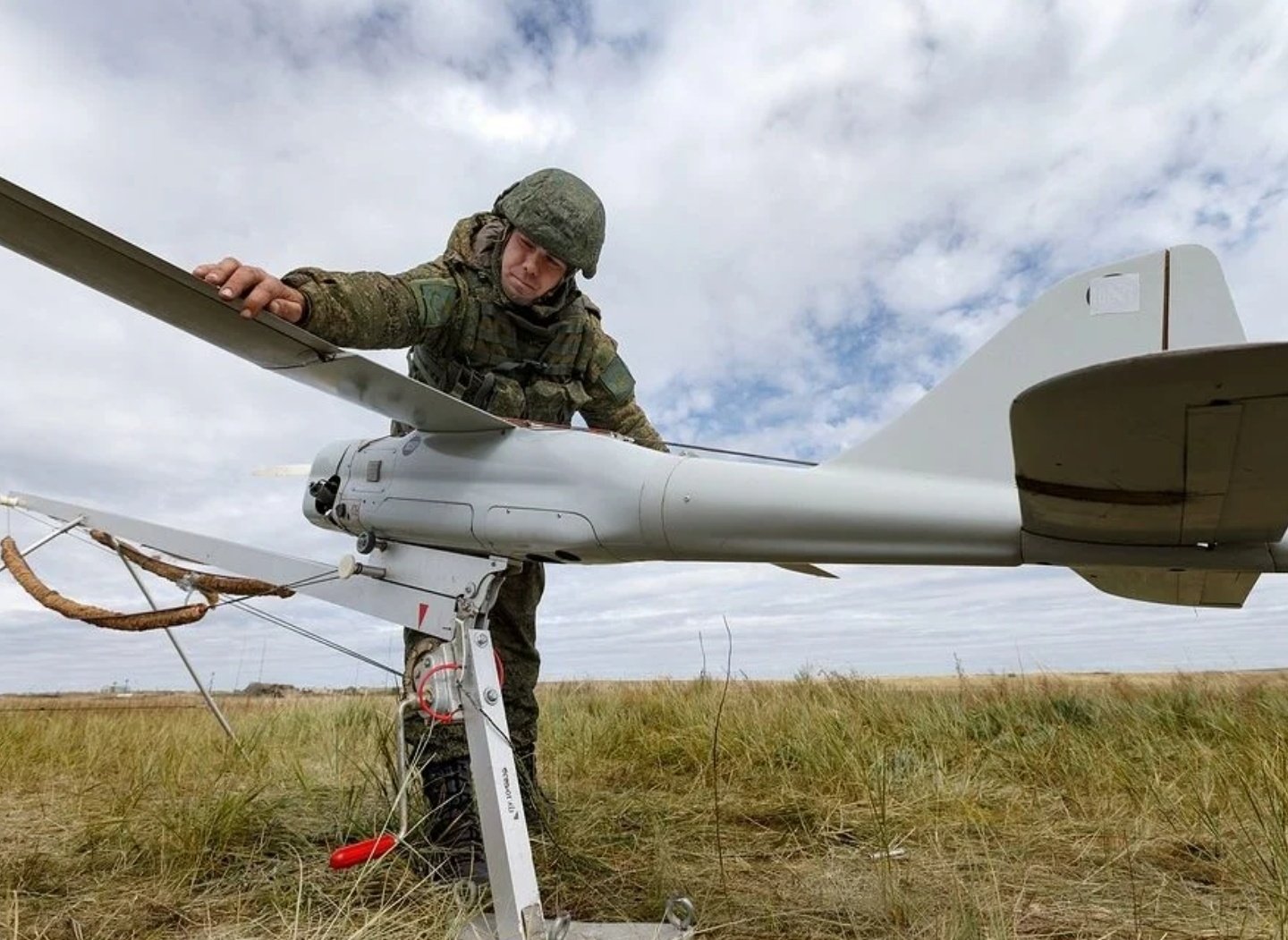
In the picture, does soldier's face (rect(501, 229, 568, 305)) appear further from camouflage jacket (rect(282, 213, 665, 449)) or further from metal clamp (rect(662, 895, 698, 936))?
metal clamp (rect(662, 895, 698, 936))

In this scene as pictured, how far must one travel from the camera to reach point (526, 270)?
357 centimetres

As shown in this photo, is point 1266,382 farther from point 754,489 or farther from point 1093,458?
point 754,489

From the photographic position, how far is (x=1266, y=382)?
1511 millimetres

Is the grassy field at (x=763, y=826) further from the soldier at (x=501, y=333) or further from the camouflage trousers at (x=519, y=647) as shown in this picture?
the camouflage trousers at (x=519, y=647)

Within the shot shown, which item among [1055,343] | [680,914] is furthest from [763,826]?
[1055,343]

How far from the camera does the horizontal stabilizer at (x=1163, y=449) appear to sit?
1548mm

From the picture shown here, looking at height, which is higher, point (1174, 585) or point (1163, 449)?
point (1163, 449)

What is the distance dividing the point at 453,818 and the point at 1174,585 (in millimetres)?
2770

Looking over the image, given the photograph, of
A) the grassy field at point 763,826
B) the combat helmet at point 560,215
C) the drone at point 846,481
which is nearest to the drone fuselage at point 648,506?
the drone at point 846,481

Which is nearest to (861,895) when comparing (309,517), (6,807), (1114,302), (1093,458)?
(1093,458)

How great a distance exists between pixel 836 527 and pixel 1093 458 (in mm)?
762

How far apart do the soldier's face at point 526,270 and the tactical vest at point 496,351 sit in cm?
9

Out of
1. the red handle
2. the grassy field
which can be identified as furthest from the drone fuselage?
the grassy field

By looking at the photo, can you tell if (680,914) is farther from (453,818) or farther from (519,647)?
(519,647)
